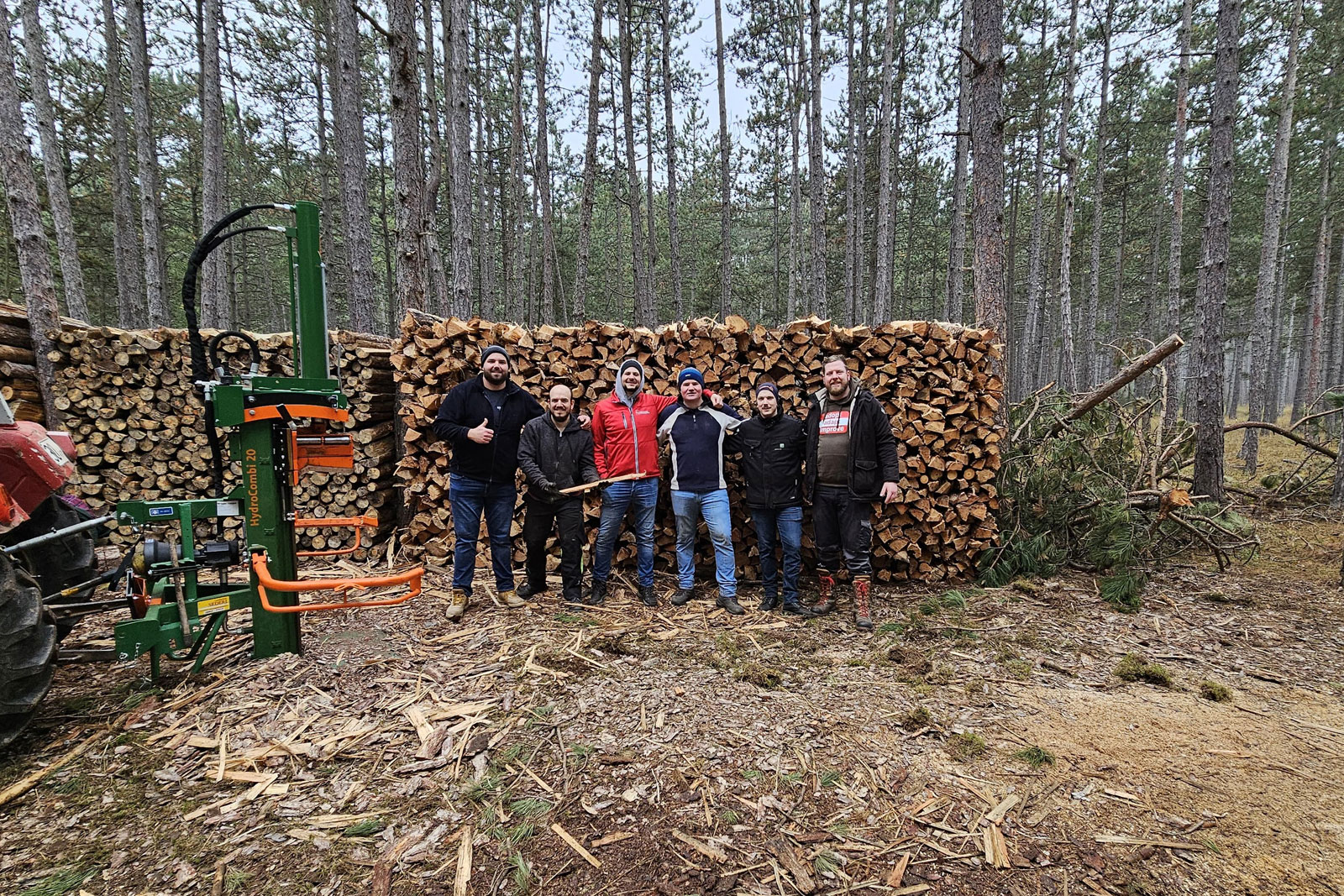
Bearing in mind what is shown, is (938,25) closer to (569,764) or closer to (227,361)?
(227,361)

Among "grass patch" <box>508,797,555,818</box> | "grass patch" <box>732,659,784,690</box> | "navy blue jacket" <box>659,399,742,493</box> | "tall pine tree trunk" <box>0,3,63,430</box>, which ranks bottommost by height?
"grass patch" <box>732,659,784,690</box>

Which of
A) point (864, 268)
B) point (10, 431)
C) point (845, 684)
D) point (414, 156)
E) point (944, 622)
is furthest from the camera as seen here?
point (864, 268)

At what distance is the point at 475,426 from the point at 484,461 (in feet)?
0.95

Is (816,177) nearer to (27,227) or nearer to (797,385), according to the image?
(797,385)

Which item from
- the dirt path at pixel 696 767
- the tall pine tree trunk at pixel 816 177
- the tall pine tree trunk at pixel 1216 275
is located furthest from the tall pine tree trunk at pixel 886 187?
the dirt path at pixel 696 767

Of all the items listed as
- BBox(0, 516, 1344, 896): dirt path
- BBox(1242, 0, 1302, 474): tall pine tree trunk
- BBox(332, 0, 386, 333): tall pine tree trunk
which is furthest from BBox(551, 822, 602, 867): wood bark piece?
BBox(1242, 0, 1302, 474): tall pine tree trunk

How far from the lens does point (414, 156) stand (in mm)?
6344

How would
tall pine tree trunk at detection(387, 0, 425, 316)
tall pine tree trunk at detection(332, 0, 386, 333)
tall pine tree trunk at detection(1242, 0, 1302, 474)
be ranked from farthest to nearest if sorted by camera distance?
tall pine tree trunk at detection(1242, 0, 1302, 474) < tall pine tree trunk at detection(332, 0, 386, 333) < tall pine tree trunk at detection(387, 0, 425, 316)

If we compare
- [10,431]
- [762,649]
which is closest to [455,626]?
[762,649]

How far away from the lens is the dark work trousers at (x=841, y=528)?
15.0 ft

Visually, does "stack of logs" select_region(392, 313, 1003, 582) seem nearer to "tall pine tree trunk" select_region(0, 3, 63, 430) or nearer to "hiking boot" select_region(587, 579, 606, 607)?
"hiking boot" select_region(587, 579, 606, 607)

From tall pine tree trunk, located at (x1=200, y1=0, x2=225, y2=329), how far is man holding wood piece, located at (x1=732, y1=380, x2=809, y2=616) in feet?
33.5

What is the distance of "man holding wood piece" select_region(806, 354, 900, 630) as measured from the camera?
4.49 meters

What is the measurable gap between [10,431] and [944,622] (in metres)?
5.96
